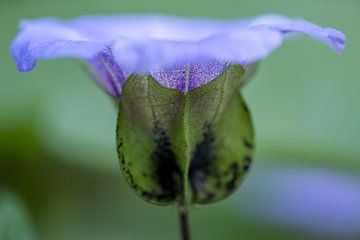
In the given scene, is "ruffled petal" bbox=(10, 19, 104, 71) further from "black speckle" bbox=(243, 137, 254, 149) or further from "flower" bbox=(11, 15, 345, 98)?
"black speckle" bbox=(243, 137, 254, 149)

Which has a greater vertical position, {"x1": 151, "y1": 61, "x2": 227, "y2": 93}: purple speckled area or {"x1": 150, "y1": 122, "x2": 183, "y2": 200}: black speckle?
{"x1": 151, "y1": 61, "x2": 227, "y2": 93}: purple speckled area

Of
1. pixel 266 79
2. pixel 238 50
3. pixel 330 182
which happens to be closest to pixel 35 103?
pixel 266 79

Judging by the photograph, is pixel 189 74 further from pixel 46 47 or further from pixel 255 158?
pixel 255 158

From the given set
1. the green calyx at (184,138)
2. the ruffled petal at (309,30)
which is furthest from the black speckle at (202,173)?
the ruffled petal at (309,30)

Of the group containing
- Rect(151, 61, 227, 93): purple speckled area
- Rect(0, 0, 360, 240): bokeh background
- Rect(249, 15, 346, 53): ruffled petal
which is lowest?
Rect(0, 0, 360, 240): bokeh background

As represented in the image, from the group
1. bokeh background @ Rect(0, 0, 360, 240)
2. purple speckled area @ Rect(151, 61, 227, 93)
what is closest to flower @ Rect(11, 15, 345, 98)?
purple speckled area @ Rect(151, 61, 227, 93)

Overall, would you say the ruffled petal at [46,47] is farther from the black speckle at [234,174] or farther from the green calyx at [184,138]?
the black speckle at [234,174]
